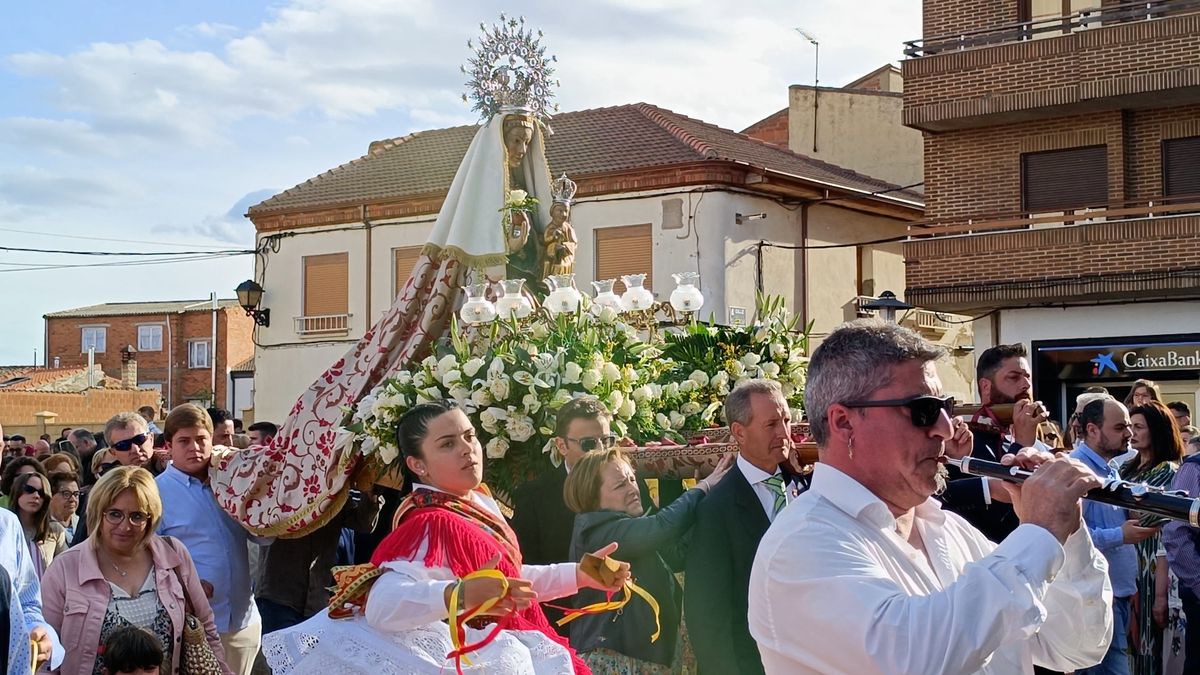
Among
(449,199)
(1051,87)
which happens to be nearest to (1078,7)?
(1051,87)

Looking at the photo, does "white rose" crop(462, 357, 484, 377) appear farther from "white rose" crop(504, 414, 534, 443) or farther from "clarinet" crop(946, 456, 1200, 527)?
"clarinet" crop(946, 456, 1200, 527)

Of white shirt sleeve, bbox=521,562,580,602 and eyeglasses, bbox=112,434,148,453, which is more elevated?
eyeglasses, bbox=112,434,148,453

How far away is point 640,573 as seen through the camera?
5.93m

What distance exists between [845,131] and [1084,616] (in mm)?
30069

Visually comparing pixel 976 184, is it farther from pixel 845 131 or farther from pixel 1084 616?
pixel 1084 616

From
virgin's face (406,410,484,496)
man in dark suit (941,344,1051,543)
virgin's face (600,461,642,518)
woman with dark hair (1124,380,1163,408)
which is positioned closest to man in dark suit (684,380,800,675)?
virgin's face (600,461,642,518)

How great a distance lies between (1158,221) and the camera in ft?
69.6

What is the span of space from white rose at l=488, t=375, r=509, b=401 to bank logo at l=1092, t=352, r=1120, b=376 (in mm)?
16576

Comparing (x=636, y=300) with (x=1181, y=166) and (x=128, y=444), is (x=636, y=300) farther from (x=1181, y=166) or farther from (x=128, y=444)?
(x=1181, y=166)

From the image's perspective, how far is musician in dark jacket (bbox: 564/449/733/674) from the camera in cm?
551

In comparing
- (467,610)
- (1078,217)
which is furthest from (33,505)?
(1078,217)

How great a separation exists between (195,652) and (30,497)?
2159 millimetres

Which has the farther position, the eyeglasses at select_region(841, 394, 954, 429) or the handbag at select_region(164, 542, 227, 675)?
the handbag at select_region(164, 542, 227, 675)

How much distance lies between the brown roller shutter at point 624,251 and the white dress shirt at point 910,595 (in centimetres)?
2404
